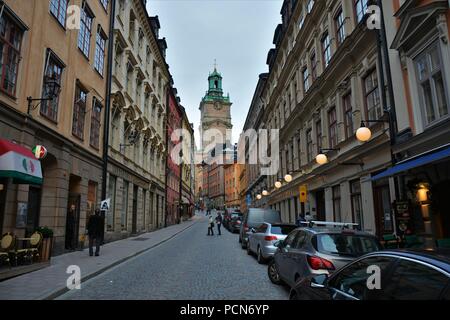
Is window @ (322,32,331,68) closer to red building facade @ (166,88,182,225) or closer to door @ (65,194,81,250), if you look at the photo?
door @ (65,194,81,250)

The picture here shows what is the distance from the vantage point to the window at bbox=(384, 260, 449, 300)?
2743 mm

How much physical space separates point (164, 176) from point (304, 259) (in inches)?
1413

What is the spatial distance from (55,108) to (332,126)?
1314cm

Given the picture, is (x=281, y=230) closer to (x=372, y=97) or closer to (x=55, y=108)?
(x=372, y=97)

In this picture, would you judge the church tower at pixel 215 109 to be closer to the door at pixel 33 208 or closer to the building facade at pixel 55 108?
the building facade at pixel 55 108

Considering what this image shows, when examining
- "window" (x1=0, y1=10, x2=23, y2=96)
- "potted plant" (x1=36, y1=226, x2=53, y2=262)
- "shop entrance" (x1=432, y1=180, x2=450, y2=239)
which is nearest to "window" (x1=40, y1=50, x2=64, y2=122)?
"window" (x1=0, y1=10, x2=23, y2=96)

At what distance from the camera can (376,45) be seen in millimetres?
13117

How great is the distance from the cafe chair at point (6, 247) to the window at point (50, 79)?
502 cm

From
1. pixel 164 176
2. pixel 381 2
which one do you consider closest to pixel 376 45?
pixel 381 2

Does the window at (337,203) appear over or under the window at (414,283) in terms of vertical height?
over

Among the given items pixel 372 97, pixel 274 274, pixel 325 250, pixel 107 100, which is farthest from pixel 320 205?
pixel 325 250

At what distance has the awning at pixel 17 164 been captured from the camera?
30.5 ft

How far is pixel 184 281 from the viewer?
30.3ft

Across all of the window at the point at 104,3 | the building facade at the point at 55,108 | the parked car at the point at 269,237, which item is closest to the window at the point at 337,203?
the parked car at the point at 269,237
